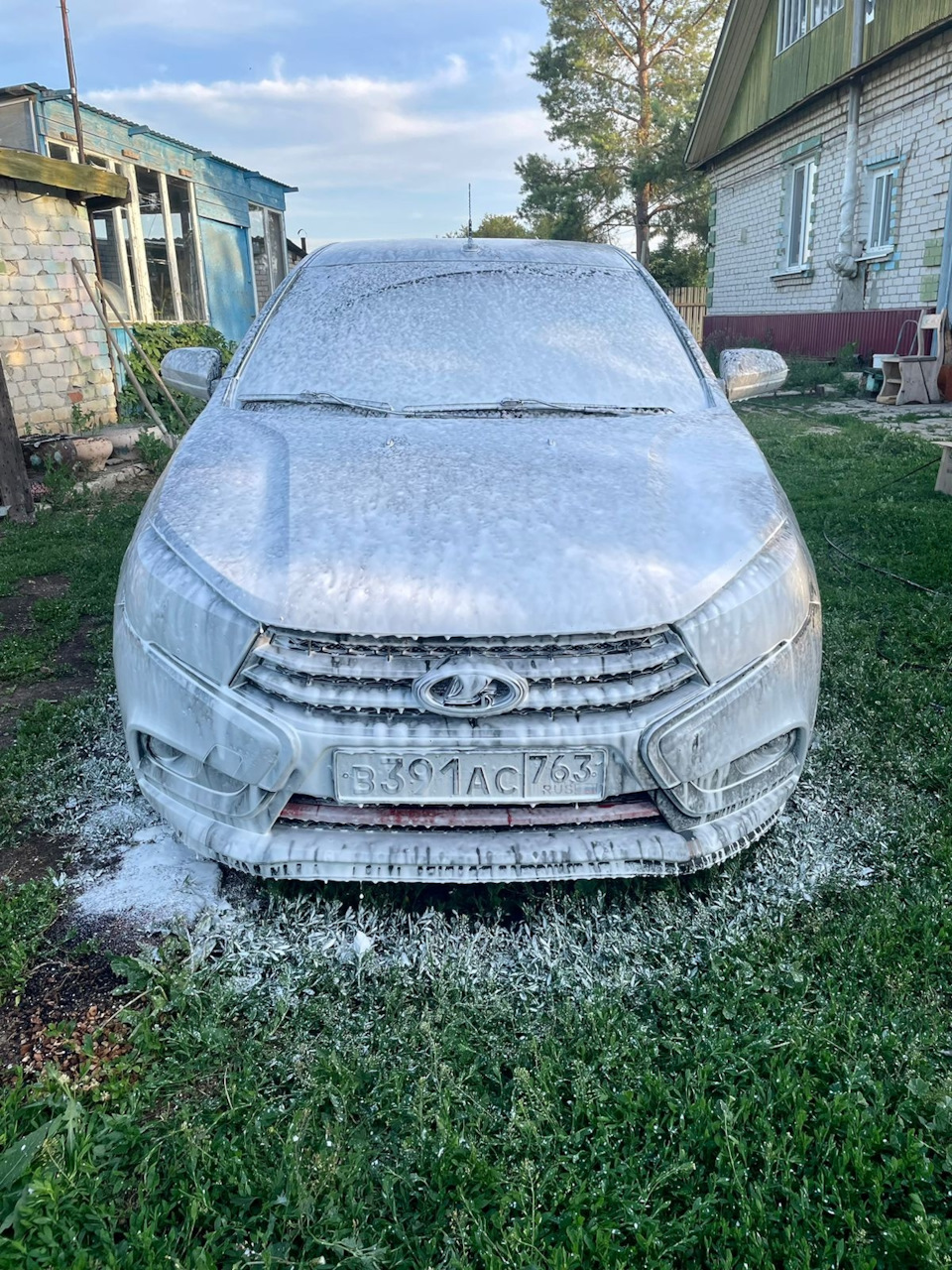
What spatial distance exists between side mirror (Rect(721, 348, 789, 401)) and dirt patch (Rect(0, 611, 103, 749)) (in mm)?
2757

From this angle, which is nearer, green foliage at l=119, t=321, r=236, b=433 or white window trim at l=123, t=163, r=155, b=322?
green foliage at l=119, t=321, r=236, b=433

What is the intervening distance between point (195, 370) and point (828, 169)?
15070 millimetres

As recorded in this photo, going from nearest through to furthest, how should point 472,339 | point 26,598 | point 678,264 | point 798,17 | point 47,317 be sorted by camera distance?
1. point 472,339
2. point 26,598
3. point 47,317
4. point 798,17
5. point 678,264

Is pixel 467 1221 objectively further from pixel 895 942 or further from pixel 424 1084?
pixel 895 942

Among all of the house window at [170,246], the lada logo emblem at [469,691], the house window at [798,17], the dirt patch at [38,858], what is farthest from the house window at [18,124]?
the lada logo emblem at [469,691]

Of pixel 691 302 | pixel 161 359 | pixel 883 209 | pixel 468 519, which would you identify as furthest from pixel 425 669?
pixel 691 302

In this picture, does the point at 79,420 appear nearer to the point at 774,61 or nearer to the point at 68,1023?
the point at 68,1023

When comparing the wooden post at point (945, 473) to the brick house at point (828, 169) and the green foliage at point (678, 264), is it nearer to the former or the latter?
the brick house at point (828, 169)

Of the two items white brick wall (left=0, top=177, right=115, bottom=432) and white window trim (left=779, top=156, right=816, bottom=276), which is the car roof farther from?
white window trim (left=779, top=156, right=816, bottom=276)

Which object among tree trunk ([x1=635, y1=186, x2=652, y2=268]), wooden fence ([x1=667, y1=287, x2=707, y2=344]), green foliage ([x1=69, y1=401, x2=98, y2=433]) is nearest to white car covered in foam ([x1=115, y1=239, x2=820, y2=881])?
green foliage ([x1=69, y1=401, x2=98, y2=433])

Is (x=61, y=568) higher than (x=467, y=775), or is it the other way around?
(x=467, y=775)

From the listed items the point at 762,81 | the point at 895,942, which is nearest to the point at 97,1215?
the point at 895,942

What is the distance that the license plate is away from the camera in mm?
1941

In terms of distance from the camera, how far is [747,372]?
343cm
